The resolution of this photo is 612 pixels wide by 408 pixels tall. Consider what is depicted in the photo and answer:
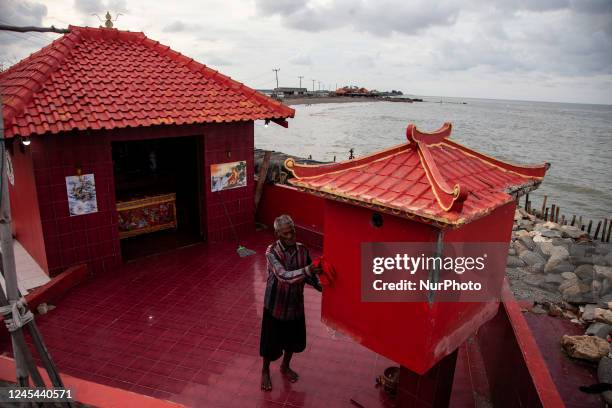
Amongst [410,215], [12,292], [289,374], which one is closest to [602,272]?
[289,374]

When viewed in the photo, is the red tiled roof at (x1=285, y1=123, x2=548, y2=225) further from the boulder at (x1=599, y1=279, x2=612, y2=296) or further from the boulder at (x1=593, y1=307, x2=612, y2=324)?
the boulder at (x1=599, y1=279, x2=612, y2=296)

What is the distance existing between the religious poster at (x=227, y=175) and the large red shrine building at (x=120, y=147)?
0.08ft

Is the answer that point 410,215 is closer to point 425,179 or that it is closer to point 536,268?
point 425,179

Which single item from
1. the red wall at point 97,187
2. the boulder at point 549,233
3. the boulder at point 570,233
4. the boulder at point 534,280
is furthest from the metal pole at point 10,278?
the boulder at point 570,233

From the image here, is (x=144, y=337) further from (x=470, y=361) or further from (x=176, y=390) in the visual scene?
(x=470, y=361)

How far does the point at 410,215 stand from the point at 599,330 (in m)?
8.71

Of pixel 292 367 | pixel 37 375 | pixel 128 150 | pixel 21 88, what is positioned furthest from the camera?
pixel 128 150

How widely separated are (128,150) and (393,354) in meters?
9.64

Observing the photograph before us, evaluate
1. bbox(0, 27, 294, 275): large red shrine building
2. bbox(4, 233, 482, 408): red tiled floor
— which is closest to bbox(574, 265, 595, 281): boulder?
bbox(4, 233, 482, 408): red tiled floor

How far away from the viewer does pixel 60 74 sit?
789 cm

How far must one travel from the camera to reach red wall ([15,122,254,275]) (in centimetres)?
723

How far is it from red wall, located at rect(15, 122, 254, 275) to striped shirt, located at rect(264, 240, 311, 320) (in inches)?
190

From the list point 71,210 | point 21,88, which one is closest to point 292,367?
point 71,210

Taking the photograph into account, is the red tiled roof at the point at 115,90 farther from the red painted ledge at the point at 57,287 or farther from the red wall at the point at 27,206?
the red painted ledge at the point at 57,287
